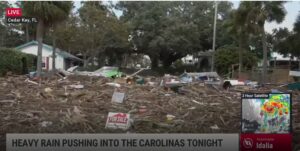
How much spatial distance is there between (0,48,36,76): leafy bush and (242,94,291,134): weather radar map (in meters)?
13.4

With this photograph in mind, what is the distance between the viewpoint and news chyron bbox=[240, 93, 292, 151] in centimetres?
533

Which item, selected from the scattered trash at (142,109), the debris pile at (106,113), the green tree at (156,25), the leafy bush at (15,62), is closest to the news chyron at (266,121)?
the debris pile at (106,113)

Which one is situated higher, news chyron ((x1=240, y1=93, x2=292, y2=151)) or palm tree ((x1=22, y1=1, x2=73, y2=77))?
palm tree ((x1=22, y1=1, x2=73, y2=77))

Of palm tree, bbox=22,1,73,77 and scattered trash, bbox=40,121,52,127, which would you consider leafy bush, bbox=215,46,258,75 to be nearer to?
palm tree, bbox=22,1,73,77

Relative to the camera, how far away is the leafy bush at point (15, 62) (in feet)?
58.8

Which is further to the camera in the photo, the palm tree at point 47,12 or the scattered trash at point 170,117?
the palm tree at point 47,12

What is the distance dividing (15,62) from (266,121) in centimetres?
1499

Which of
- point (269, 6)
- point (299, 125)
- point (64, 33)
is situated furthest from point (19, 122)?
point (64, 33)

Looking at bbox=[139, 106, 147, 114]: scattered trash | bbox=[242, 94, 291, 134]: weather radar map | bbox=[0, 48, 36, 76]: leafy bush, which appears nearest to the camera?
bbox=[242, 94, 291, 134]: weather radar map

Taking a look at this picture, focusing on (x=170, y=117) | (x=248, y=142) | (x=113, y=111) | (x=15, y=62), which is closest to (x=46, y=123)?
(x=113, y=111)

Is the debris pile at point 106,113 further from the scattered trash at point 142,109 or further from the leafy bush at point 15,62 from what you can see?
the leafy bush at point 15,62

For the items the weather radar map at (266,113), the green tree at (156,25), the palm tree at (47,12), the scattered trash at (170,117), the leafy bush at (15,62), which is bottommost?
the scattered trash at (170,117)

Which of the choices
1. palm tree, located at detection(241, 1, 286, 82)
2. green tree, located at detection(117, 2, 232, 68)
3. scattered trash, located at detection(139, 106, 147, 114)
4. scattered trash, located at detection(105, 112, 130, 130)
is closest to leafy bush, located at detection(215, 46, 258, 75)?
palm tree, located at detection(241, 1, 286, 82)

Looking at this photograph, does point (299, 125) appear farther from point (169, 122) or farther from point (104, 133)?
point (104, 133)
